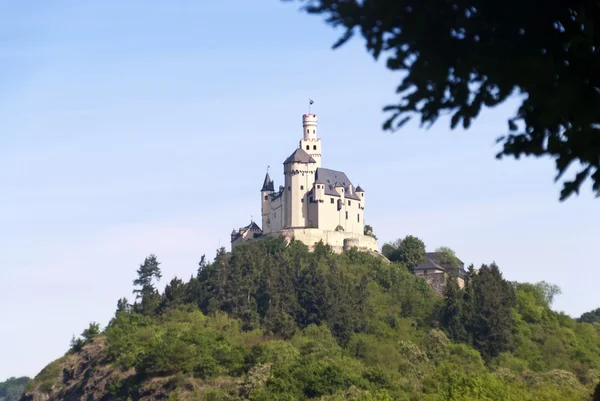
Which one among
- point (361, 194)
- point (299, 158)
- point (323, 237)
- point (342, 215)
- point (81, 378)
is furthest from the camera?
point (361, 194)

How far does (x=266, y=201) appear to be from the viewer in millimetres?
121750

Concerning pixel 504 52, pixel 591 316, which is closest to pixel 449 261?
pixel 591 316

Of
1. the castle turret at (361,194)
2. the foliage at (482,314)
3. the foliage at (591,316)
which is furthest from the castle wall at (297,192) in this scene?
the foliage at (591,316)

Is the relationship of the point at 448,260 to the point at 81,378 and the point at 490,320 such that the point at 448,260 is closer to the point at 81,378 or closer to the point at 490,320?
the point at 490,320

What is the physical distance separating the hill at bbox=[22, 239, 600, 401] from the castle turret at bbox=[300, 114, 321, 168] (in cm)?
1290

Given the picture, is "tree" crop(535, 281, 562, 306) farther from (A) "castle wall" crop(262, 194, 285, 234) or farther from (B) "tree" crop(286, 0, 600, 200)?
(B) "tree" crop(286, 0, 600, 200)

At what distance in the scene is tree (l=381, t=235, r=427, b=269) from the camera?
122125 mm

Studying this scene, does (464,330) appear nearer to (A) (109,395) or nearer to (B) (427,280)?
(B) (427,280)

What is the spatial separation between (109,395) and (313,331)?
1816 cm

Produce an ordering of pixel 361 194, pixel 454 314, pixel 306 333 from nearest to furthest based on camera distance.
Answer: pixel 306 333, pixel 454 314, pixel 361 194

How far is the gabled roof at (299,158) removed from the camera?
117 m

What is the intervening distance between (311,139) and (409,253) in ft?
51.6

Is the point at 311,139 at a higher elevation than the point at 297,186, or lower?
higher

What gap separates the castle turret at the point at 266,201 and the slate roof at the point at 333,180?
6.70 metres
